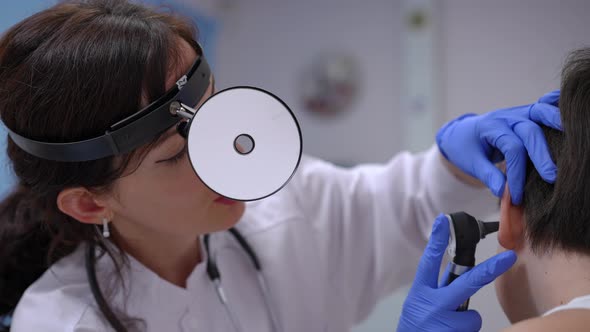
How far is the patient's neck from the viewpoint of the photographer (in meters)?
0.68

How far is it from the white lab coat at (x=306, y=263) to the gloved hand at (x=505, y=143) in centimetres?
11

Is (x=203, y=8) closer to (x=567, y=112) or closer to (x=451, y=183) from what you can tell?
(x=451, y=183)

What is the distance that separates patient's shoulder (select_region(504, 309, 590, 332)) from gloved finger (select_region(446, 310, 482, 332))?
0.13m

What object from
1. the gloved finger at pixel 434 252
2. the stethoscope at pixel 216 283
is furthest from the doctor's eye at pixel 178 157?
the gloved finger at pixel 434 252

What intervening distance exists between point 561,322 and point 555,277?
11 centimetres

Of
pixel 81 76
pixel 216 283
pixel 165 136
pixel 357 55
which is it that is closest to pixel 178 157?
pixel 165 136

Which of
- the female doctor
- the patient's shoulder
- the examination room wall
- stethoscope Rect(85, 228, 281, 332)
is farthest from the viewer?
the examination room wall

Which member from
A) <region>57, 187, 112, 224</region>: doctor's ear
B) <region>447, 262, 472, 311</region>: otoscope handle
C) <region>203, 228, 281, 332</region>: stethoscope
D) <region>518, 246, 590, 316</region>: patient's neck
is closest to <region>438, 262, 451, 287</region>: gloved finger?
<region>447, 262, 472, 311</region>: otoscope handle

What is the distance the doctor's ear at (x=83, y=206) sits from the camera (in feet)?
3.00

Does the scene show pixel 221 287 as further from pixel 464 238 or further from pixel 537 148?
pixel 537 148

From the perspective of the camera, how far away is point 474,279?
723 mm

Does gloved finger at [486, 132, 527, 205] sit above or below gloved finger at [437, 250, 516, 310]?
above

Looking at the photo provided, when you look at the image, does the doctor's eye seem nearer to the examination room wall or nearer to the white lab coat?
the white lab coat

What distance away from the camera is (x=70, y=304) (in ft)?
3.06
